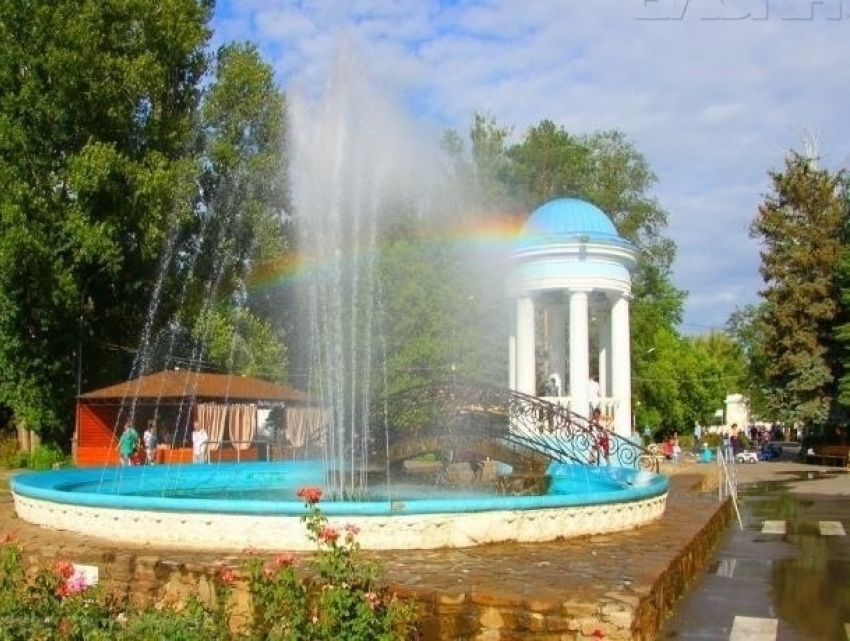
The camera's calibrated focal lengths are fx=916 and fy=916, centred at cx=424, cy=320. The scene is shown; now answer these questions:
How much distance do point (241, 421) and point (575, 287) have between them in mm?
12781

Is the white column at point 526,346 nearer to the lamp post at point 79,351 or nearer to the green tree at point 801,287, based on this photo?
the lamp post at point 79,351

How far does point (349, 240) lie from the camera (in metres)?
14.5

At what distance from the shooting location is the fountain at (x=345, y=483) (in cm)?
855

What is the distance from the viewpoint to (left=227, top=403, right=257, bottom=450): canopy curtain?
27.8m

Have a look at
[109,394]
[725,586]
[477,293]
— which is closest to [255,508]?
[725,586]

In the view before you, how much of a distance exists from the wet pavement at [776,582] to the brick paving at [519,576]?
0.29m

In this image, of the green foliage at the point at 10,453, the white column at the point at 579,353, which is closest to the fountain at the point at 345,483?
the white column at the point at 579,353

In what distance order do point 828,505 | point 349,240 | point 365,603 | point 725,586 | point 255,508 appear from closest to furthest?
point 365,603
point 255,508
point 725,586
point 349,240
point 828,505

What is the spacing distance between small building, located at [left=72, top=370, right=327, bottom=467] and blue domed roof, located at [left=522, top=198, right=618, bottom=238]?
8301 millimetres

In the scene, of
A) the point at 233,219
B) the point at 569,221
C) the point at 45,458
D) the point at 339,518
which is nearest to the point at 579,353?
the point at 569,221

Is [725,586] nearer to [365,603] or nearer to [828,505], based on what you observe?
[365,603]

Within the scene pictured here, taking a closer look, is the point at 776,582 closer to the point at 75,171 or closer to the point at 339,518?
the point at 339,518

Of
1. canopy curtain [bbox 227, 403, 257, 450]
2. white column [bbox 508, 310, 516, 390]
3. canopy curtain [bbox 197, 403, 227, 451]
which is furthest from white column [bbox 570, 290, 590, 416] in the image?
canopy curtain [bbox 227, 403, 257, 450]

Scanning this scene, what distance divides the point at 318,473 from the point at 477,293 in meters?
15.0
